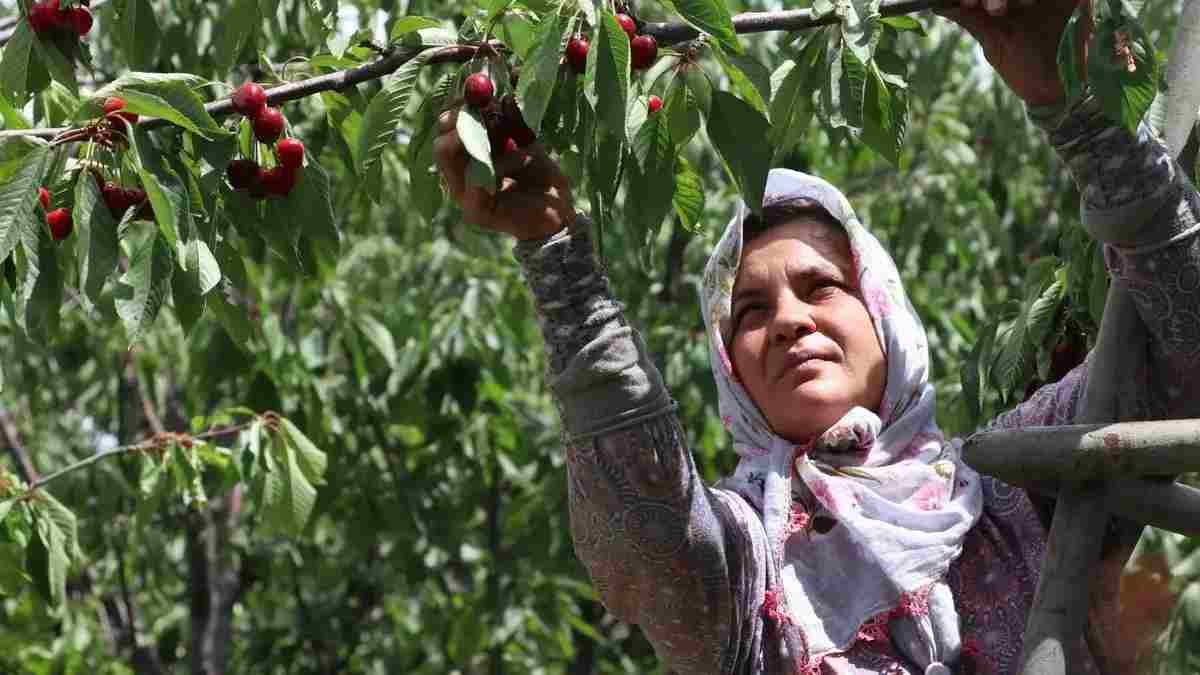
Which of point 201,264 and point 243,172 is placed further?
point 243,172

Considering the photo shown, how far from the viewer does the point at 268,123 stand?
99.3 inches

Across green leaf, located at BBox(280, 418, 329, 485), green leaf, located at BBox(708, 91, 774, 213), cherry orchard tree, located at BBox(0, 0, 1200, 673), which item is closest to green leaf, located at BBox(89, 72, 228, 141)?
cherry orchard tree, located at BBox(0, 0, 1200, 673)

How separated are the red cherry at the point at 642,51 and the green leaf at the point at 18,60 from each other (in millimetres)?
827

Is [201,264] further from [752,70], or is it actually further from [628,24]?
[752,70]

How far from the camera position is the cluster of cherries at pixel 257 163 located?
8.26 ft

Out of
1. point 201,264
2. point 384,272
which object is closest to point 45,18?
point 201,264

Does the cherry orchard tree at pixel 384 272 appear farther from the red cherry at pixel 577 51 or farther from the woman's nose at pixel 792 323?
the woman's nose at pixel 792 323

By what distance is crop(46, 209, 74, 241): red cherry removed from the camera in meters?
2.53

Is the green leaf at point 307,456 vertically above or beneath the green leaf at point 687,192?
beneath

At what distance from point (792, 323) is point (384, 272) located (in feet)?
15.4

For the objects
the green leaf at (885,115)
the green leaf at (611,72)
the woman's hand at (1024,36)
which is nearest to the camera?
the woman's hand at (1024,36)

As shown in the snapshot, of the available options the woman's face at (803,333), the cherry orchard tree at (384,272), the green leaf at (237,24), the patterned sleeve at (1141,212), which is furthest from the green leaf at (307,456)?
the patterned sleeve at (1141,212)

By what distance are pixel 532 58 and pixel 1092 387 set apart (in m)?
0.67

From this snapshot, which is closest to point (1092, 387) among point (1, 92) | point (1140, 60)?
point (1140, 60)
